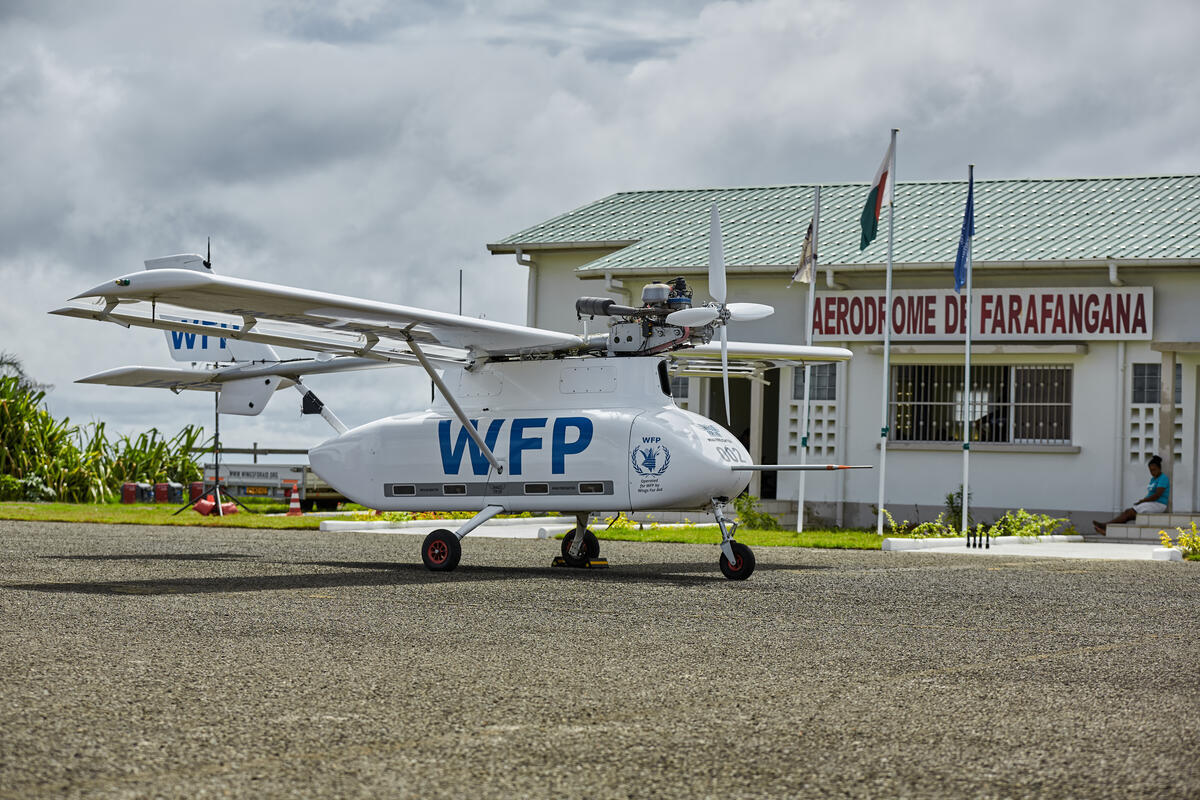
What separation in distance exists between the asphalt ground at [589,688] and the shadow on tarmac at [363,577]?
0.10 meters

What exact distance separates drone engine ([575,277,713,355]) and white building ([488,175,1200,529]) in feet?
28.0

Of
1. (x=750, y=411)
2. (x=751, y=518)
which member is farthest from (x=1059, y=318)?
(x=750, y=411)

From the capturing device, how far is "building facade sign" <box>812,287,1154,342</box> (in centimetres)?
2044

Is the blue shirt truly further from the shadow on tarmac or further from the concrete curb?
the shadow on tarmac

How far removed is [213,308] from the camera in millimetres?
11195

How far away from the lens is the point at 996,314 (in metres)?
21.1

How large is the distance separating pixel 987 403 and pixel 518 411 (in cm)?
1101

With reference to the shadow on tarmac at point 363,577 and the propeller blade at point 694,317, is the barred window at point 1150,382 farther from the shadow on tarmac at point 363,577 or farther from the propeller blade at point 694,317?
the propeller blade at point 694,317

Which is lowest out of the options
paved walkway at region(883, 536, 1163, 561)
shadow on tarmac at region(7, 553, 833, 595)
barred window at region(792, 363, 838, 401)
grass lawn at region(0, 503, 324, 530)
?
grass lawn at region(0, 503, 324, 530)

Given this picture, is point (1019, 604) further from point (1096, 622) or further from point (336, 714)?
point (336, 714)

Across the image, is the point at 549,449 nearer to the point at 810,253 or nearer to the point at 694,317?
the point at 694,317

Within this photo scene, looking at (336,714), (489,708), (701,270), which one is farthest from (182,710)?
(701,270)

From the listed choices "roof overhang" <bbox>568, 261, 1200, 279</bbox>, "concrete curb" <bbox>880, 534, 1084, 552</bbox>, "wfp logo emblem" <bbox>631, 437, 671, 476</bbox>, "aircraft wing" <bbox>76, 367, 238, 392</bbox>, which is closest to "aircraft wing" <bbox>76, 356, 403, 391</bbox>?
"aircraft wing" <bbox>76, 367, 238, 392</bbox>

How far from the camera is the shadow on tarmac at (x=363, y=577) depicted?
10078 millimetres
